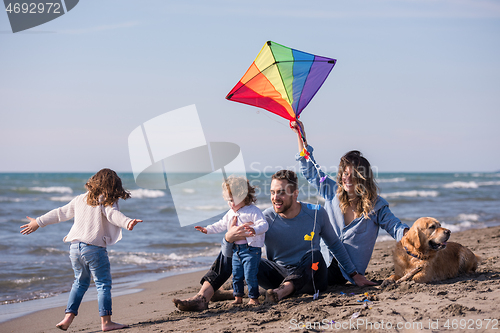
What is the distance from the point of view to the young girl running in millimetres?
3668

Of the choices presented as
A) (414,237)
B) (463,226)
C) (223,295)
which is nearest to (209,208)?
(463,226)

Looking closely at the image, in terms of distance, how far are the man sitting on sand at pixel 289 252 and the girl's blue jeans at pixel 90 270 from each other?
67 cm

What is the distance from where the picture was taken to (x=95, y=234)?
145 inches

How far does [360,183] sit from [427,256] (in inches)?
38.6

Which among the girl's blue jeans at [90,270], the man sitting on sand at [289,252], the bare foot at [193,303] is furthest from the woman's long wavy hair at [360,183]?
the girl's blue jeans at [90,270]

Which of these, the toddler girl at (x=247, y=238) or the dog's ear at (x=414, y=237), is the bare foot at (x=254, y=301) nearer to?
the toddler girl at (x=247, y=238)

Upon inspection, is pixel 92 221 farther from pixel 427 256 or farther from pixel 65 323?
pixel 427 256

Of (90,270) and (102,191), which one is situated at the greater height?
(102,191)

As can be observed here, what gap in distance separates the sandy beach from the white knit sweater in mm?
859

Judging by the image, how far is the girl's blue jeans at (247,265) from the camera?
3.81 meters

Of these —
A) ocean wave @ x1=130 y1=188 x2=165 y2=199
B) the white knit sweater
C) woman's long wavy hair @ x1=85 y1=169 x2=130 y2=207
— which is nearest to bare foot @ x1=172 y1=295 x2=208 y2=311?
the white knit sweater

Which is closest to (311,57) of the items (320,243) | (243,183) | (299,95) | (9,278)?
(299,95)

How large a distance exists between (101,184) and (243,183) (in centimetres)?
131

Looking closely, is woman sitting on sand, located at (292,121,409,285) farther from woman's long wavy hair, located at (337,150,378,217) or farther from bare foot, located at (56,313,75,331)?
bare foot, located at (56,313,75,331)
